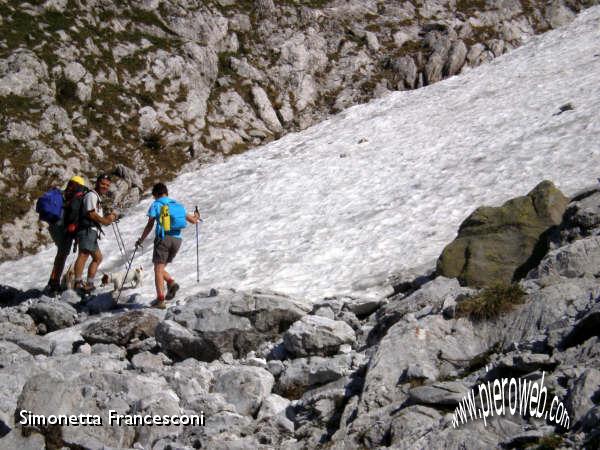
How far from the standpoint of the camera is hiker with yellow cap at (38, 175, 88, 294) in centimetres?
1572

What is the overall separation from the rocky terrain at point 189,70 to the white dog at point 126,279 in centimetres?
766

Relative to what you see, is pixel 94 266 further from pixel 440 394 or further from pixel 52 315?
pixel 440 394

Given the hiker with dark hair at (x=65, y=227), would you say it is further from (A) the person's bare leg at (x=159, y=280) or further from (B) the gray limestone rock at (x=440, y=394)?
(B) the gray limestone rock at (x=440, y=394)

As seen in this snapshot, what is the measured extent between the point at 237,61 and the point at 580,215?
1102 inches

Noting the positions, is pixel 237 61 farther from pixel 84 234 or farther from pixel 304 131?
pixel 84 234

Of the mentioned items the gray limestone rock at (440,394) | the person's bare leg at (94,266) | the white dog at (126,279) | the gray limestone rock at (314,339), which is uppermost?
the person's bare leg at (94,266)

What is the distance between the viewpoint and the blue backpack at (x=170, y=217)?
14.1 metres

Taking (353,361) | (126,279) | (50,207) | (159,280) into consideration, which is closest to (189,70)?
(50,207)

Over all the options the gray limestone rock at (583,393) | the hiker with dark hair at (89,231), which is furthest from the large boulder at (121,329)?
the gray limestone rock at (583,393)

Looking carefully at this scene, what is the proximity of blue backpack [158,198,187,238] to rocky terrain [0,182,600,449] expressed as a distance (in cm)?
209

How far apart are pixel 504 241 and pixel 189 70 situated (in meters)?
25.5

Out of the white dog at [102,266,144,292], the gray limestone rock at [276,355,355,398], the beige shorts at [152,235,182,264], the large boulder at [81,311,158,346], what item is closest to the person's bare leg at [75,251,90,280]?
the white dog at [102,266,144,292]

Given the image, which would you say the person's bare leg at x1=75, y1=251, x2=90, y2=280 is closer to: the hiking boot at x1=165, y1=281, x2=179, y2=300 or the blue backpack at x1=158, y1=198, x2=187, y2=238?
the hiking boot at x1=165, y1=281, x2=179, y2=300

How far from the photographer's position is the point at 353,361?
8766 millimetres
